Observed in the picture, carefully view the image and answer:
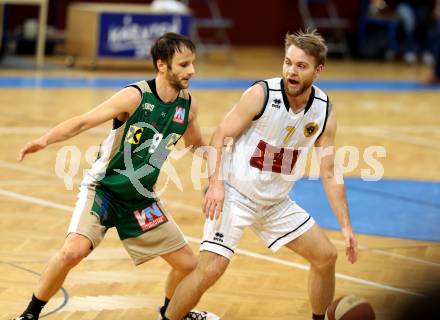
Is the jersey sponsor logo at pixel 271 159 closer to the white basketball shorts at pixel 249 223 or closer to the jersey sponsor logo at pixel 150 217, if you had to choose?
the white basketball shorts at pixel 249 223

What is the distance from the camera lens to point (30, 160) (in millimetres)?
10328

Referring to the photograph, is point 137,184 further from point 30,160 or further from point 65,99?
point 65,99

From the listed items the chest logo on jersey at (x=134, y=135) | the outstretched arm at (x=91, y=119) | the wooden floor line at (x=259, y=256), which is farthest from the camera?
the wooden floor line at (x=259, y=256)

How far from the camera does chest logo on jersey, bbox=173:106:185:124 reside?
5332 millimetres

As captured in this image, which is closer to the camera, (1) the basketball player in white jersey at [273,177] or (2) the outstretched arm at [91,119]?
(2) the outstretched arm at [91,119]

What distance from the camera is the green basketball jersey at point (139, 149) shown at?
5.23 m

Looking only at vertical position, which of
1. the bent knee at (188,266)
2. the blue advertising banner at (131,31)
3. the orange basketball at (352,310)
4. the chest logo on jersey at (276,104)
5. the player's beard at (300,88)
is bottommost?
the blue advertising banner at (131,31)

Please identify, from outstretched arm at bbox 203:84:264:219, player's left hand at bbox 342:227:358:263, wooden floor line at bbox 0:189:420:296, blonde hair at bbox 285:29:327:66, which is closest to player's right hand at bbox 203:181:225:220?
outstretched arm at bbox 203:84:264:219

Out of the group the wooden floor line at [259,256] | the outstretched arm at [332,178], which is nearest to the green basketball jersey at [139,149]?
the outstretched arm at [332,178]

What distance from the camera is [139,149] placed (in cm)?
526

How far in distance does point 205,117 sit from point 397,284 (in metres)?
7.29

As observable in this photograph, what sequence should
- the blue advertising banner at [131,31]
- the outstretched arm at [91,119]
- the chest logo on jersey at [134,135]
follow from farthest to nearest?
1. the blue advertising banner at [131,31]
2. the chest logo on jersey at [134,135]
3. the outstretched arm at [91,119]

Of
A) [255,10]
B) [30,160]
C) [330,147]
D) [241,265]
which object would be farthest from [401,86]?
[330,147]

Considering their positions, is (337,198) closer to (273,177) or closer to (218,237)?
(273,177)
